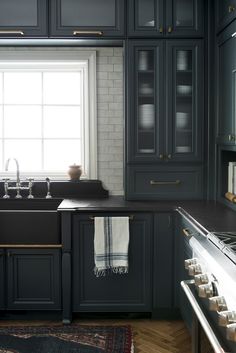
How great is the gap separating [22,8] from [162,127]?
151 centimetres

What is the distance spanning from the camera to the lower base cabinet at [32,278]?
4504mm

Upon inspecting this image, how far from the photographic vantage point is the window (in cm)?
534

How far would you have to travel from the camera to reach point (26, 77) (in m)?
5.36

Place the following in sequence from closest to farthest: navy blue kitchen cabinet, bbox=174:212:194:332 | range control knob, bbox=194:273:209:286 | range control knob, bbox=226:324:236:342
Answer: range control knob, bbox=226:324:236:342 → range control knob, bbox=194:273:209:286 → navy blue kitchen cabinet, bbox=174:212:194:332

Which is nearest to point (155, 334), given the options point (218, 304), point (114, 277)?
point (114, 277)

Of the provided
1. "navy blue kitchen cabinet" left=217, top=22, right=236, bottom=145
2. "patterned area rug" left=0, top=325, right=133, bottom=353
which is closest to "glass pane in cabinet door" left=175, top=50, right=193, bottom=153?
"navy blue kitchen cabinet" left=217, top=22, right=236, bottom=145

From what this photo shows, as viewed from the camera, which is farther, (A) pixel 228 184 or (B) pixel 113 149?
(B) pixel 113 149

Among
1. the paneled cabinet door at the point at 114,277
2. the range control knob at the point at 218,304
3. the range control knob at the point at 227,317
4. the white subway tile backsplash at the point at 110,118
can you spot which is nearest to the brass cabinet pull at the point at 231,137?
the paneled cabinet door at the point at 114,277

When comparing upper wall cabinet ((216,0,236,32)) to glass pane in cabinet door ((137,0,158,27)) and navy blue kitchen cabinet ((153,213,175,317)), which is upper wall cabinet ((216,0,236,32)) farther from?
navy blue kitchen cabinet ((153,213,175,317))

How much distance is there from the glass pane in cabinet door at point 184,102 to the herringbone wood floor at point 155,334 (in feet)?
4.67

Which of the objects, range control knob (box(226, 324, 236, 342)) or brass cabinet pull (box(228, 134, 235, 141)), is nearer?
range control knob (box(226, 324, 236, 342))

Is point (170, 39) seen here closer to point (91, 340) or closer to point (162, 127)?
point (162, 127)

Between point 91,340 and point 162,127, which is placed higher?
point 162,127

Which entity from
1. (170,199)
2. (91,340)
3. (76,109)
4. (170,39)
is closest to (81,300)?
(91,340)
